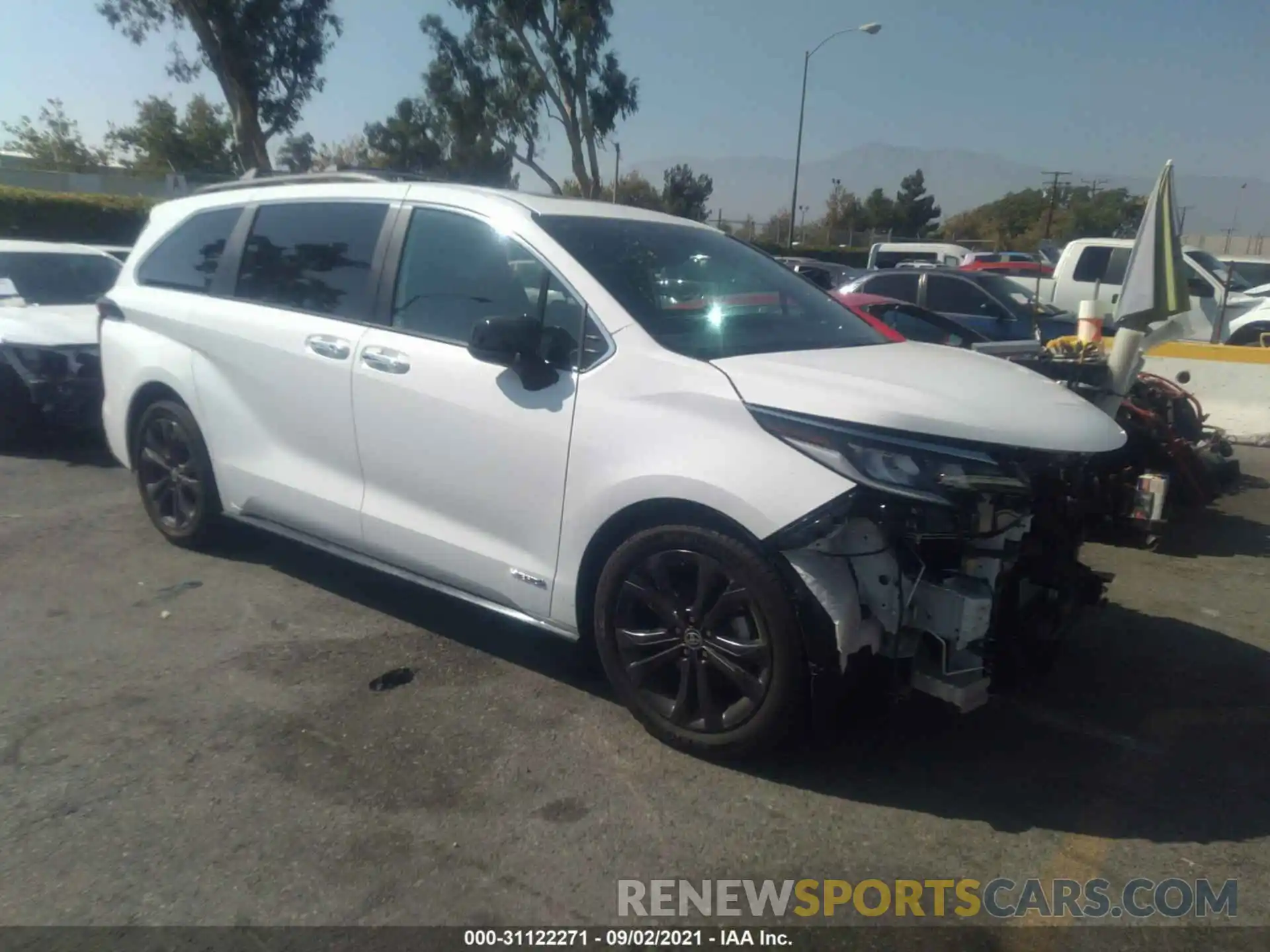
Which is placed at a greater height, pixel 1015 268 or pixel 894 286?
pixel 1015 268

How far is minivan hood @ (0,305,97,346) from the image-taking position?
7883 mm

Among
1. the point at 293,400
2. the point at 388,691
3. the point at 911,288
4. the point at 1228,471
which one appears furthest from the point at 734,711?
the point at 911,288

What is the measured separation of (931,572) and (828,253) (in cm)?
4017

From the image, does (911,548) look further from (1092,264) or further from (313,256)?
(1092,264)

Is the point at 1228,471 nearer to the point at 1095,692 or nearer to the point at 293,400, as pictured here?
the point at 1095,692

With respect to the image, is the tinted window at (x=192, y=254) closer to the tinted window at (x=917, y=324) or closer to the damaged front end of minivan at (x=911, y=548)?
the damaged front end of minivan at (x=911, y=548)

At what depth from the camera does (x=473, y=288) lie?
4.13 metres

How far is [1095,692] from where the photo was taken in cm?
418

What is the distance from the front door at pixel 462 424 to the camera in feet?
12.4

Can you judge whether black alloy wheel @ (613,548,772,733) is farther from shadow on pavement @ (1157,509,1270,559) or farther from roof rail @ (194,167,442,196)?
shadow on pavement @ (1157,509,1270,559)

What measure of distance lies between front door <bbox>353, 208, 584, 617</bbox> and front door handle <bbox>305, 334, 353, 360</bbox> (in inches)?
3.7

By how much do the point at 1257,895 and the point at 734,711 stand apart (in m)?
1.54

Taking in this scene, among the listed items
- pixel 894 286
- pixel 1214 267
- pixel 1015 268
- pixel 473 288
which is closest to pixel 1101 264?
pixel 1214 267

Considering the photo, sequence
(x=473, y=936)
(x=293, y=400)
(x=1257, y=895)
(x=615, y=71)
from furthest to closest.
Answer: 1. (x=615, y=71)
2. (x=293, y=400)
3. (x=1257, y=895)
4. (x=473, y=936)
